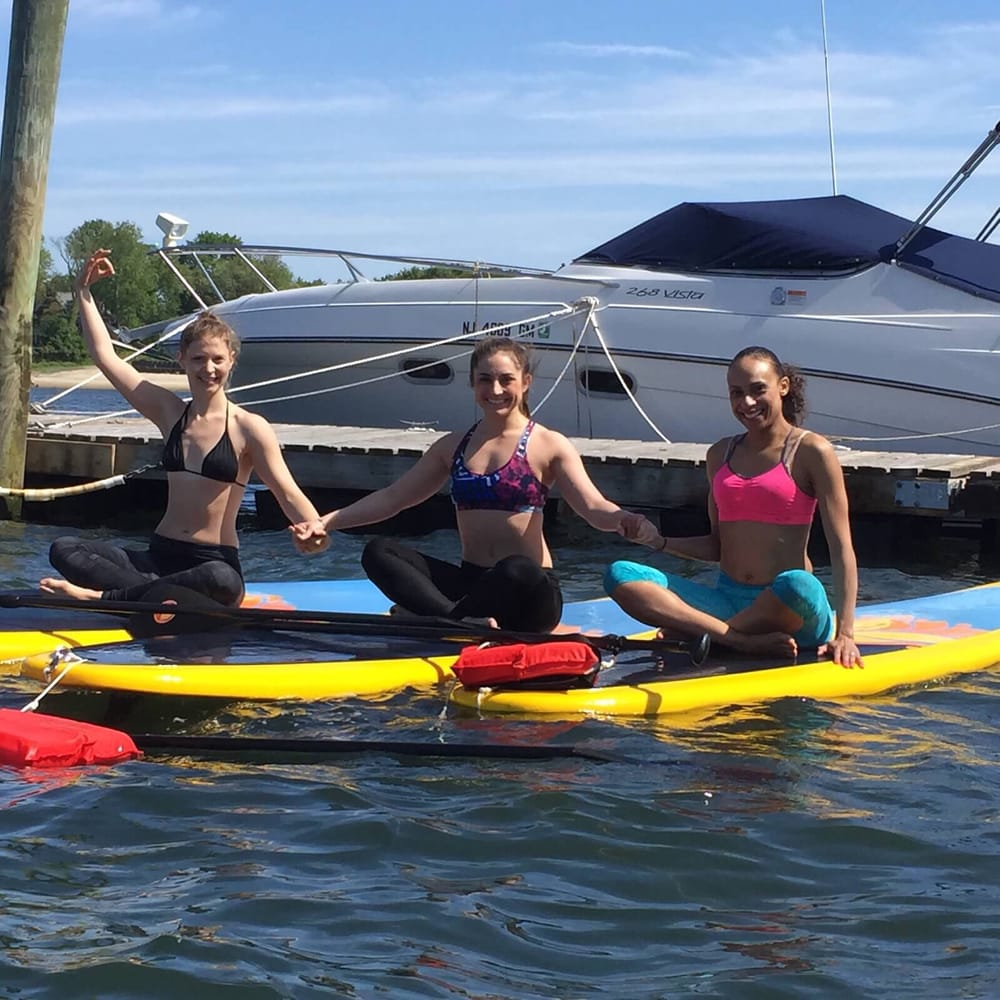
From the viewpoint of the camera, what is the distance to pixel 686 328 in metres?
13.4

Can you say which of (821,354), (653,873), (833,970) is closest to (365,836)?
(653,873)

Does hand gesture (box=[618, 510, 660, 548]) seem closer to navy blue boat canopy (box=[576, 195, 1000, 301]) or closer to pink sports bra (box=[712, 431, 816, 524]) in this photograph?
pink sports bra (box=[712, 431, 816, 524])

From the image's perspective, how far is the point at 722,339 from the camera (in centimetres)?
1320

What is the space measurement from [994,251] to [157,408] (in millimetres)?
9222

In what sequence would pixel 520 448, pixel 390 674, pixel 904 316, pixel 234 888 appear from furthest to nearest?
pixel 904 316
pixel 520 448
pixel 390 674
pixel 234 888

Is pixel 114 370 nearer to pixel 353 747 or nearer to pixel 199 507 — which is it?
pixel 199 507

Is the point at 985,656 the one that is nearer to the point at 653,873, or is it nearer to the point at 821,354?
the point at 653,873

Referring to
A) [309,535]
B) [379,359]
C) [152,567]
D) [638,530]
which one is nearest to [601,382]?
[379,359]

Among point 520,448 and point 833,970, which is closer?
point 833,970

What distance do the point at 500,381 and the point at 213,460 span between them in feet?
3.95

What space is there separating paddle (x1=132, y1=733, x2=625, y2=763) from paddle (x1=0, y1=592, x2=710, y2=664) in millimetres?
765

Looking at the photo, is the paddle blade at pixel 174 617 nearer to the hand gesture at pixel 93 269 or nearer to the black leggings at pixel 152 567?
the black leggings at pixel 152 567

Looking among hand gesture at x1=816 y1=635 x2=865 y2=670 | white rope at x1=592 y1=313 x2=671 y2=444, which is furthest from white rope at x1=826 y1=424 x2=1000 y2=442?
hand gesture at x1=816 y1=635 x2=865 y2=670

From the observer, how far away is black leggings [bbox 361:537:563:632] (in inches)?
228
